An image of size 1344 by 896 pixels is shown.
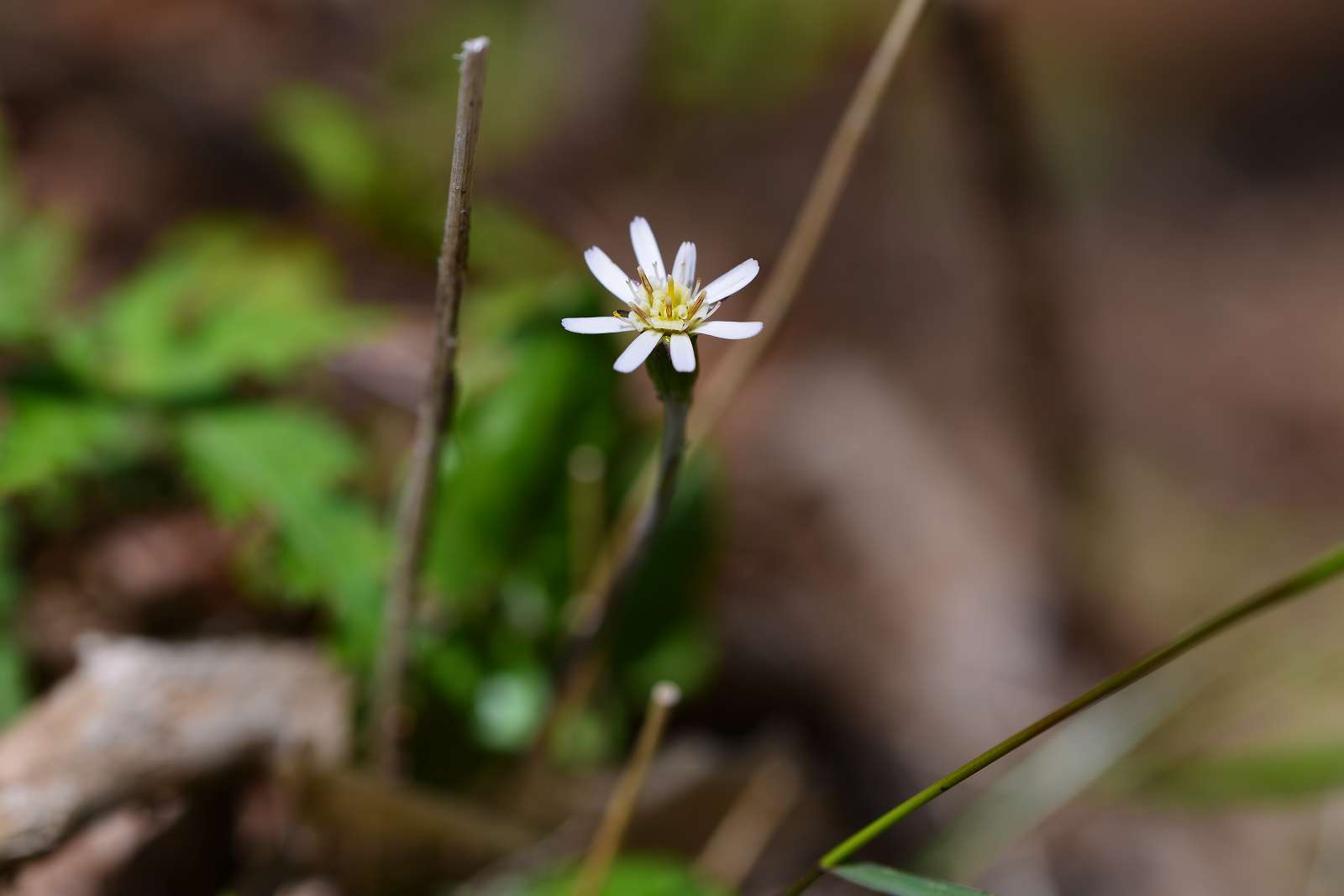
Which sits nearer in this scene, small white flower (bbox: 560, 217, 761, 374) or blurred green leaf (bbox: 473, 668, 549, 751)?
small white flower (bbox: 560, 217, 761, 374)

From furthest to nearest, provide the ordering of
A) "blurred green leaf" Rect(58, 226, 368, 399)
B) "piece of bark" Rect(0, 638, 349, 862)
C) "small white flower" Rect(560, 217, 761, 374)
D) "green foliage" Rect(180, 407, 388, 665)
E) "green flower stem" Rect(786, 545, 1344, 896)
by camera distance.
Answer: "blurred green leaf" Rect(58, 226, 368, 399) < "green foliage" Rect(180, 407, 388, 665) < "piece of bark" Rect(0, 638, 349, 862) < "small white flower" Rect(560, 217, 761, 374) < "green flower stem" Rect(786, 545, 1344, 896)

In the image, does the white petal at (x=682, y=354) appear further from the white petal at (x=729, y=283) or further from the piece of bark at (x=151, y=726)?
the piece of bark at (x=151, y=726)

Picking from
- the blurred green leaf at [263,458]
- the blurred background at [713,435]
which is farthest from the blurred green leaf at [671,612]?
the blurred green leaf at [263,458]

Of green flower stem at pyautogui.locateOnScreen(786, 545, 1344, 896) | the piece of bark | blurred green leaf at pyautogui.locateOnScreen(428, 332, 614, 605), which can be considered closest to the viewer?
green flower stem at pyautogui.locateOnScreen(786, 545, 1344, 896)

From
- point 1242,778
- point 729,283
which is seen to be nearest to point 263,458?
point 729,283

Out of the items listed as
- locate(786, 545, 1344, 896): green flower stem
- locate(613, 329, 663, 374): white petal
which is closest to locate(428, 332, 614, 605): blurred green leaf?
locate(613, 329, 663, 374): white petal

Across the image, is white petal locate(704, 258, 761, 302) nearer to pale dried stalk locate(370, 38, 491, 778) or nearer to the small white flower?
the small white flower

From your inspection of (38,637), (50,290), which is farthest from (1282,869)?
(50,290)

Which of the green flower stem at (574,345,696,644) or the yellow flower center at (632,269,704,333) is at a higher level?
the yellow flower center at (632,269,704,333)

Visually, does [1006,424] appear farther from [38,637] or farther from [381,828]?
[38,637]
